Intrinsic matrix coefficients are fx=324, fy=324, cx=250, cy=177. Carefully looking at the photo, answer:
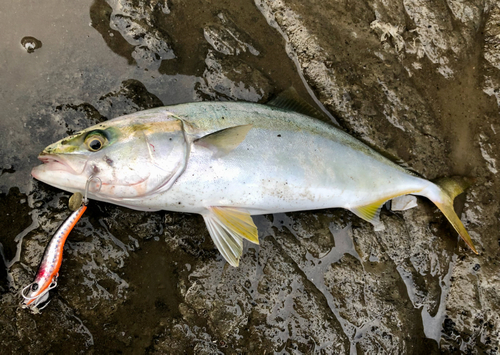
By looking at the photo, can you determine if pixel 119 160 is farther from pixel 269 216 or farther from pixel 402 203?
pixel 402 203

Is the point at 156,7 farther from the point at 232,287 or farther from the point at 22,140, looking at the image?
the point at 232,287

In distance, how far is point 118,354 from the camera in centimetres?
236

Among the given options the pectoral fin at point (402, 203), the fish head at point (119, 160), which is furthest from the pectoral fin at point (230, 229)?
the pectoral fin at point (402, 203)

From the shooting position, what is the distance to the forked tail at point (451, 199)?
2.84 m

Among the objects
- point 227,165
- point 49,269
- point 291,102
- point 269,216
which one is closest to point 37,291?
point 49,269

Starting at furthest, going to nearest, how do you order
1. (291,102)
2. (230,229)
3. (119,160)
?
1. (291,102)
2. (230,229)
3. (119,160)

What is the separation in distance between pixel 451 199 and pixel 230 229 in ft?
6.72

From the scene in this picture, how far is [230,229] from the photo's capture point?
91.1 inches

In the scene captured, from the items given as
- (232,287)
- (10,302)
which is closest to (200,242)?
(232,287)

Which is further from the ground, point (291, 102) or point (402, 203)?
point (291, 102)

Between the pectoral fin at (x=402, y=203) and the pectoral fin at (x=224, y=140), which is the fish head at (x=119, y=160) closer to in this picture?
the pectoral fin at (x=224, y=140)

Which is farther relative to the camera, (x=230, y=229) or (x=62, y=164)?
(x=230, y=229)

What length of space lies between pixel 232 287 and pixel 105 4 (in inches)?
99.8

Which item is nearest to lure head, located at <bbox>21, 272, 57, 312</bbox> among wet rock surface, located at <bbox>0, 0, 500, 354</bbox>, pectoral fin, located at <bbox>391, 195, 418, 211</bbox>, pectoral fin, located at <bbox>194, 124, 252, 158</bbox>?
wet rock surface, located at <bbox>0, 0, 500, 354</bbox>
